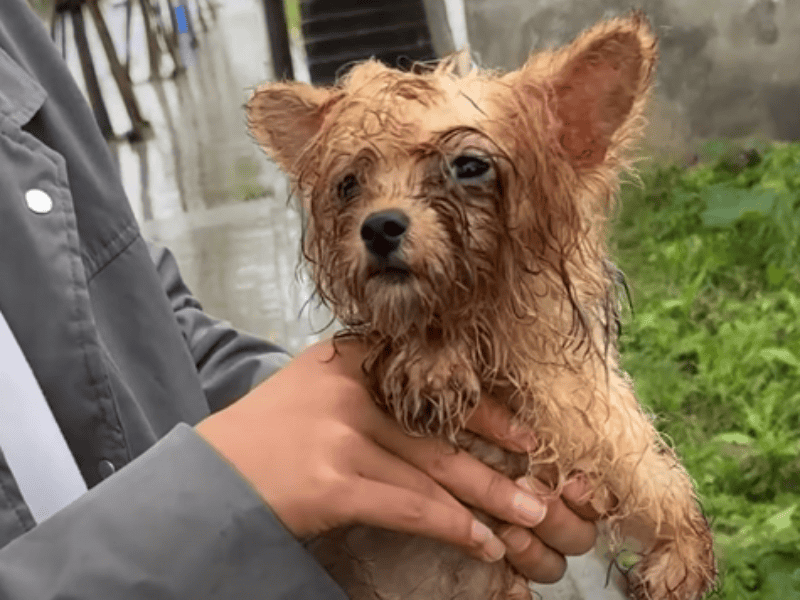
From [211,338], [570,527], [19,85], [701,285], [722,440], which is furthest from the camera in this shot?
[701,285]

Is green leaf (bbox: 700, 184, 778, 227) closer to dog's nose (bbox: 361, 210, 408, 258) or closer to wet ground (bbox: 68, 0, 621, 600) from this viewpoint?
wet ground (bbox: 68, 0, 621, 600)

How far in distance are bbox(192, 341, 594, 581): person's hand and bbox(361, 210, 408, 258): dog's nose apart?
18cm

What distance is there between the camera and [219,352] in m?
1.44

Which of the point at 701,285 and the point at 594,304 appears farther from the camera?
the point at 701,285

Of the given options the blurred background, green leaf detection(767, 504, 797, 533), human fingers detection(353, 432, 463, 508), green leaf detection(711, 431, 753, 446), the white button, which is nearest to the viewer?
human fingers detection(353, 432, 463, 508)

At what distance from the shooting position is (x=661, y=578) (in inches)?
38.1

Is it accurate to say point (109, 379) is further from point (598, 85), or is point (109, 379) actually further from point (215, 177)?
point (215, 177)

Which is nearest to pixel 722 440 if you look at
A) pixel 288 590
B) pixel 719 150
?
pixel 719 150

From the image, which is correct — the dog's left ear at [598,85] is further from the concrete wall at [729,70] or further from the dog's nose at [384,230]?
the concrete wall at [729,70]

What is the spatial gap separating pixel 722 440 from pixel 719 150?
172 centimetres

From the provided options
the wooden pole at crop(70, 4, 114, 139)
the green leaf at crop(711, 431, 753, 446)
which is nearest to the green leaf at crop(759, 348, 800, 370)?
the green leaf at crop(711, 431, 753, 446)

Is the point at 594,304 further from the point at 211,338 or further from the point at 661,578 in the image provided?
the point at 211,338

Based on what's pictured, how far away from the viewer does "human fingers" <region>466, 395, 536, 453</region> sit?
3.05ft

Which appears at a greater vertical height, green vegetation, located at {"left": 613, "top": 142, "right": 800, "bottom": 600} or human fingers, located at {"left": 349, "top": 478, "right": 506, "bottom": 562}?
human fingers, located at {"left": 349, "top": 478, "right": 506, "bottom": 562}
